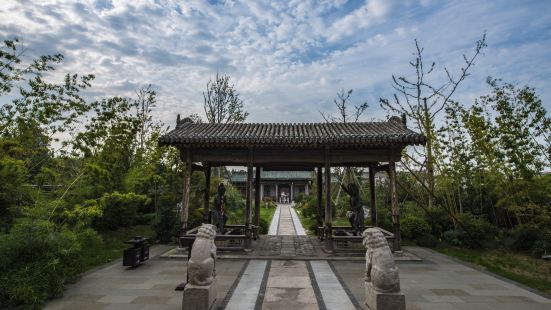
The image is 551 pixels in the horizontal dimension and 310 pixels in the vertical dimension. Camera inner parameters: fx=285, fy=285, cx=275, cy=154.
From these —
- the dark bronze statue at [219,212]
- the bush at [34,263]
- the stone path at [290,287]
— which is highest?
the dark bronze statue at [219,212]

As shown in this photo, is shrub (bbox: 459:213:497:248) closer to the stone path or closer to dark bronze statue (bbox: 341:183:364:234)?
dark bronze statue (bbox: 341:183:364:234)

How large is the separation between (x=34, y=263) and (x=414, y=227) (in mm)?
11195

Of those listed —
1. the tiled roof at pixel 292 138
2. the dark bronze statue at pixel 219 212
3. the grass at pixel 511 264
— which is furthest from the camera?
the dark bronze statue at pixel 219 212

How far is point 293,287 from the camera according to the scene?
5.57 meters

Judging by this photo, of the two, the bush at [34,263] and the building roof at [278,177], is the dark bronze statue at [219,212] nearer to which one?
the bush at [34,263]

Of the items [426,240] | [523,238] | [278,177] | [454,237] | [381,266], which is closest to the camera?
[381,266]

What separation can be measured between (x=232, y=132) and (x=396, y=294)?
6.99 meters

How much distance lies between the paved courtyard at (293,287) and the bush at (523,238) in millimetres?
3588

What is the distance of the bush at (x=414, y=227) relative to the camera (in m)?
10.8

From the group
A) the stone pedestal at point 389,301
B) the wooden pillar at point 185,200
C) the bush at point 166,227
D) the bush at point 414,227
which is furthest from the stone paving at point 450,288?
the bush at point 166,227

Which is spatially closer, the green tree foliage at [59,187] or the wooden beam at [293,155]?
the green tree foliage at [59,187]

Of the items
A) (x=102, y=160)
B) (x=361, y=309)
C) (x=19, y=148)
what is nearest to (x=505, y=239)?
(x=361, y=309)

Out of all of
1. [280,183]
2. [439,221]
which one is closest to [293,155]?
[439,221]

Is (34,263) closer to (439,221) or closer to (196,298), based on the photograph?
(196,298)
